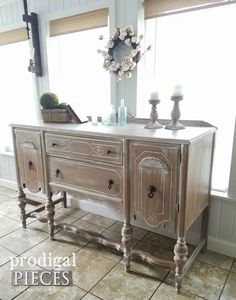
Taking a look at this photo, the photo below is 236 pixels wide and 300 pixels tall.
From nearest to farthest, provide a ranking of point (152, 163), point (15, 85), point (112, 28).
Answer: point (152, 163), point (112, 28), point (15, 85)

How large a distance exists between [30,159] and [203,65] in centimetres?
159

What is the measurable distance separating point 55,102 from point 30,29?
0.97 metres

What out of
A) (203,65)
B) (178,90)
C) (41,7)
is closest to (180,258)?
(178,90)

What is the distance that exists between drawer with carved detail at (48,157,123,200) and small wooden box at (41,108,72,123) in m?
0.34

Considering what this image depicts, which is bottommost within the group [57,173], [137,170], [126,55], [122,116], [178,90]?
[57,173]

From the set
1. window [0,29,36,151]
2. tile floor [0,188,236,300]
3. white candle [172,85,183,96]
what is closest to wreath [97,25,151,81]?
white candle [172,85,183,96]

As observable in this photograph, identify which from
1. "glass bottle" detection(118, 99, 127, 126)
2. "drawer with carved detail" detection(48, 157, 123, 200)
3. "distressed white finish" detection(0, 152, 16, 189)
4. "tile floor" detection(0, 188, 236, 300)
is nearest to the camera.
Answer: "tile floor" detection(0, 188, 236, 300)

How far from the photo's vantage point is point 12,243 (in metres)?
2.14

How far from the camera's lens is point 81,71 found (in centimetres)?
246

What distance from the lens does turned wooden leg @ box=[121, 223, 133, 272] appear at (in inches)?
68.0

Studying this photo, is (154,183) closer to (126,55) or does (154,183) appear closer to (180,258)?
(180,258)

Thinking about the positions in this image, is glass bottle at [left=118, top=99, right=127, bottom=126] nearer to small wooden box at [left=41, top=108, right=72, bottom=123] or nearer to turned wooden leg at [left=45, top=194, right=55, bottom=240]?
small wooden box at [left=41, top=108, right=72, bottom=123]

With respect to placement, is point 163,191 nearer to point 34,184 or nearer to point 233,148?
point 233,148

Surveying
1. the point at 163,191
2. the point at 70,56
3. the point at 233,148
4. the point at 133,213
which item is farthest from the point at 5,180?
the point at 233,148
